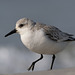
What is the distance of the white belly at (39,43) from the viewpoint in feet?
24.9

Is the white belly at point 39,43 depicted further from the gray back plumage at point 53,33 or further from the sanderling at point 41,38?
the gray back plumage at point 53,33

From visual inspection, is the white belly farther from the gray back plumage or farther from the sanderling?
the gray back plumage

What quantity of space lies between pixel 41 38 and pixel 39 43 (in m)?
0.11

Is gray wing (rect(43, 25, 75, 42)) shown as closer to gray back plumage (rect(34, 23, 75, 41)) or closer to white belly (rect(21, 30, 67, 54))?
gray back plumage (rect(34, 23, 75, 41))

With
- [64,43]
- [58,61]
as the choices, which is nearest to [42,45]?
[64,43]

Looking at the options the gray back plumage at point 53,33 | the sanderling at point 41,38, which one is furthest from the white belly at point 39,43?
the gray back plumage at point 53,33

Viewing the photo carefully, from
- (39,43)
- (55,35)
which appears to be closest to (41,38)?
(39,43)

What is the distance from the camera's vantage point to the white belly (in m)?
7.60

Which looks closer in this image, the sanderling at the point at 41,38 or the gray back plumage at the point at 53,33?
the sanderling at the point at 41,38

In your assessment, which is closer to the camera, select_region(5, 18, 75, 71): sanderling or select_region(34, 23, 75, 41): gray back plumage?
select_region(5, 18, 75, 71): sanderling

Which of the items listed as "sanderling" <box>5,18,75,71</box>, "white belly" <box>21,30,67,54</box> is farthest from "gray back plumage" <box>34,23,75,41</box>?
"white belly" <box>21,30,67,54</box>

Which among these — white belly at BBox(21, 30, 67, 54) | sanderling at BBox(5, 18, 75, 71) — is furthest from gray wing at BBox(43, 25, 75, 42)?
white belly at BBox(21, 30, 67, 54)

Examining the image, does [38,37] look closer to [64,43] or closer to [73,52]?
[64,43]

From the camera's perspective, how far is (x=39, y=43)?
7.60 meters
